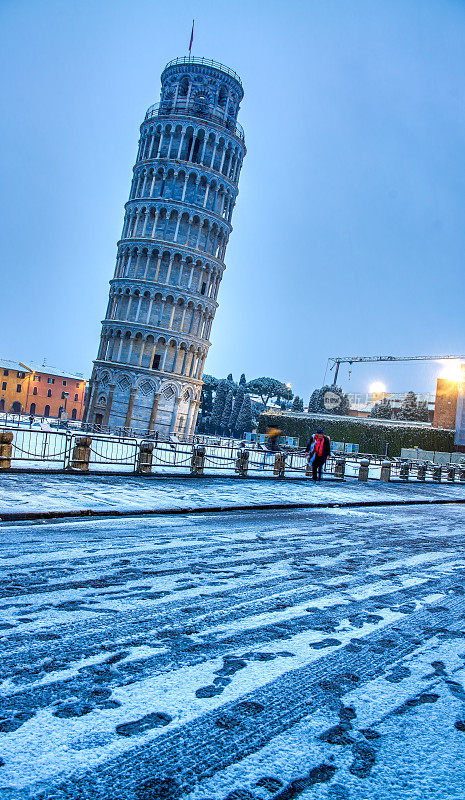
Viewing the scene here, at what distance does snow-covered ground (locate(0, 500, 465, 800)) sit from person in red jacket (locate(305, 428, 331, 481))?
46.3ft

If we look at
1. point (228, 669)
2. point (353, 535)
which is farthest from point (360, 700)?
point (353, 535)

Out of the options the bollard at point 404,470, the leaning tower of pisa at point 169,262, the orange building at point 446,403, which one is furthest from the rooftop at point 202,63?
the bollard at point 404,470

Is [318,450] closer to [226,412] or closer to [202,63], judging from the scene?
[202,63]

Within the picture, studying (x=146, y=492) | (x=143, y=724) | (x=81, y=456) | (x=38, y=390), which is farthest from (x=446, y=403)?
(x=143, y=724)

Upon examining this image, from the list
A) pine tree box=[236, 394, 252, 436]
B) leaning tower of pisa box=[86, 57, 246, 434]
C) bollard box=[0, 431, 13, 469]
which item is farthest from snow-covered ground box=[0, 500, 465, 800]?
pine tree box=[236, 394, 252, 436]

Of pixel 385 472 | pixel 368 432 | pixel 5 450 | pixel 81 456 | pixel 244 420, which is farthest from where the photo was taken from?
pixel 244 420

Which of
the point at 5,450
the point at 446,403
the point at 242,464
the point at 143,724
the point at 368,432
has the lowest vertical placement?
the point at 143,724

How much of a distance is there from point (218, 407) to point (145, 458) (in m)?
64.1

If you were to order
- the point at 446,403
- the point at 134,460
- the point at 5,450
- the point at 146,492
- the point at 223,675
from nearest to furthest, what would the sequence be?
the point at 223,675, the point at 146,492, the point at 5,450, the point at 134,460, the point at 446,403

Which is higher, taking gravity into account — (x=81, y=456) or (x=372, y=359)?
(x=372, y=359)

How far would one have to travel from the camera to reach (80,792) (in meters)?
2.25

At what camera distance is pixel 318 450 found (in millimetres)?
21922

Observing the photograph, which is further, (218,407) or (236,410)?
(218,407)

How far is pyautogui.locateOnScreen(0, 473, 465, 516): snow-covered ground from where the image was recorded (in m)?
10.9
